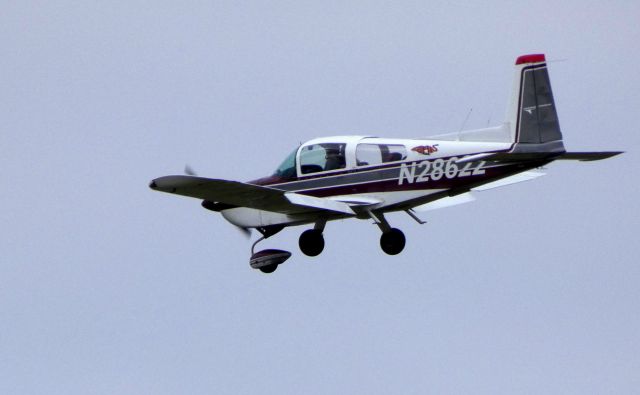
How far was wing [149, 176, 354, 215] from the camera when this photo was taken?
144ft

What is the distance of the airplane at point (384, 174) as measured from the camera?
44.6m

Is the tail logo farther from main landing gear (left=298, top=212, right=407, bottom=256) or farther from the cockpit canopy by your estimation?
main landing gear (left=298, top=212, right=407, bottom=256)

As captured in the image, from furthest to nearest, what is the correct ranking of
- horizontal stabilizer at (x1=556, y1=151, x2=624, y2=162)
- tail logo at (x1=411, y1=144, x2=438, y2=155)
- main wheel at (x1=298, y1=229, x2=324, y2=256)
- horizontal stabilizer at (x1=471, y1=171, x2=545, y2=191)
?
horizontal stabilizer at (x1=471, y1=171, x2=545, y2=191), main wheel at (x1=298, y1=229, x2=324, y2=256), tail logo at (x1=411, y1=144, x2=438, y2=155), horizontal stabilizer at (x1=556, y1=151, x2=624, y2=162)

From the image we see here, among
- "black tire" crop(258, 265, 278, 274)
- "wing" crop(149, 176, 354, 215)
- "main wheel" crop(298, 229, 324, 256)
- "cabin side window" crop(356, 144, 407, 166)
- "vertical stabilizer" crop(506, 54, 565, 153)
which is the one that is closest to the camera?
"wing" crop(149, 176, 354, 215)

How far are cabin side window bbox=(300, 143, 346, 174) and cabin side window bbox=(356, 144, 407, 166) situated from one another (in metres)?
0.34

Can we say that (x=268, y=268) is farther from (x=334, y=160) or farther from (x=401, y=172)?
(x=401, y=172)

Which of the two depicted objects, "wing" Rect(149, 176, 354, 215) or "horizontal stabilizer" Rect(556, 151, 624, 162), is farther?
"horizontal stabilizer" Rect(556, 151, 624, 162)

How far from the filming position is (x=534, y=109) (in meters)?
44.6

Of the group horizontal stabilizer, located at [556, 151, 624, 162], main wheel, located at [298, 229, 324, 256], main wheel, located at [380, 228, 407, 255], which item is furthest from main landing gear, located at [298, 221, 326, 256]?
horizontal stabilizer, located at [556, 151, 624, 162]

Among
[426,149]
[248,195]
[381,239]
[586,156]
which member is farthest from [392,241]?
[586,156]

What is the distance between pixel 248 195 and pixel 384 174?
255 centimetres

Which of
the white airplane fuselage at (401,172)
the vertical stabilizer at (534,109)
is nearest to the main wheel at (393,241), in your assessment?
the white airplane fuselage at (401,172)

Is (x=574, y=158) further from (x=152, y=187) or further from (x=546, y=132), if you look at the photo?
(x=152, y=187)

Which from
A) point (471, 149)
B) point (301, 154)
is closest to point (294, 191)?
point (301, 154)
